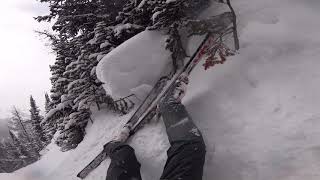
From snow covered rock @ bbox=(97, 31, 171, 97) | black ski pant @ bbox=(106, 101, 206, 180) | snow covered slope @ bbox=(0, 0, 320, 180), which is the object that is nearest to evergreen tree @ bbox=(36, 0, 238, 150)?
snow covered rock @ bbox=(97, 31, 171, 97)

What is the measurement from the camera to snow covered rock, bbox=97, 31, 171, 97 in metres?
8.67

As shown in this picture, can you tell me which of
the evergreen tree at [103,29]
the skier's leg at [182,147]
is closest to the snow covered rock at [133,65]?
the evergreen tree at [103,29]

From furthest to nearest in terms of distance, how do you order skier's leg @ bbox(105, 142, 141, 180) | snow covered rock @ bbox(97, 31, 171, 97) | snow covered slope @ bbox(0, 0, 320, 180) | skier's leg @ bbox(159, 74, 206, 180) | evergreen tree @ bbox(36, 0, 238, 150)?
1. snow covered rock @ bbox(97, 31, 171, 97)
2. evergreen tree @ bbox(36, 0, 238, 150)
3. skier's leg @ bbox(105, 142, 141, 180)
4. skier's leg @ bbox(159, 74, 206, 180)
5. snow covered slope @ bbox(0, 0, 320, 180)

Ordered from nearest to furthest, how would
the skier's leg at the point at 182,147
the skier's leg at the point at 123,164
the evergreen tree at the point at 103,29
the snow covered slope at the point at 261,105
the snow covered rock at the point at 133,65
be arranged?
the snow covered slope at the point at 261,105
the skier's leg at the point at 182,147
the skier's leg at the point at 123,164
the evergreen tree at the point at 103,29
the snow covered rock at the point at 133,65

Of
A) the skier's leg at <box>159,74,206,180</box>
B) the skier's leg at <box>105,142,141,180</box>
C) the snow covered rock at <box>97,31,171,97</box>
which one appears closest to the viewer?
the skier's leg at <box>159,74,206,180</box>

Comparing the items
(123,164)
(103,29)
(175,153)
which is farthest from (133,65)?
(175,153)

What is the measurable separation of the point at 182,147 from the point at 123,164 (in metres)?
1.15

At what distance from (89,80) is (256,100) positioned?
713 centimetres

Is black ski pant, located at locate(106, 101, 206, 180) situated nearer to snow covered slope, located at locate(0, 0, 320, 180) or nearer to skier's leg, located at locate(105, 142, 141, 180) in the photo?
skier's leg, located at locate(105, 142, 141, 180)

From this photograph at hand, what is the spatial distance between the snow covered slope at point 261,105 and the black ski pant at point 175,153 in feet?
1.08

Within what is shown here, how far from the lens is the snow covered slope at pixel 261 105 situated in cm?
533

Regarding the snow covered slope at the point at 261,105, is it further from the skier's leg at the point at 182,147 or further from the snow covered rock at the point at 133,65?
the snow covered rock at the point at 133,65

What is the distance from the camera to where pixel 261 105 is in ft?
19.9

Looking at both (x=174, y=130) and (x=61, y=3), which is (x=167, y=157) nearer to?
(x=174, y=130)
